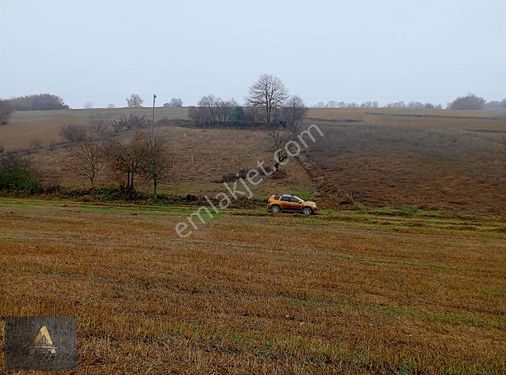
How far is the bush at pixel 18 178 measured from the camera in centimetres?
3953

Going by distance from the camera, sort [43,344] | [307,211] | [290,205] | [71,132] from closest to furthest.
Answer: [43,344]
[307,211]
[290,205]
[71,132]

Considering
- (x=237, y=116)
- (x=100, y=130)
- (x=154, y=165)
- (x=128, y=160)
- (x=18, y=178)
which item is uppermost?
(x=237, y=116)

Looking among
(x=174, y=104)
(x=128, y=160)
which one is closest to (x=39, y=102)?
(x=174, y=104)

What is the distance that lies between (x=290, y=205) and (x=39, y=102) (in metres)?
113

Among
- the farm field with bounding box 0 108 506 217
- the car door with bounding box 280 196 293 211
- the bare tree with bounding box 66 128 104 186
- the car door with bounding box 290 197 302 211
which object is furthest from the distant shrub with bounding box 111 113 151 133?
the car door with bounding box 290 197 302 211

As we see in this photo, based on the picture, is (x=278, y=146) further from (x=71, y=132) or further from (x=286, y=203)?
(x=71, y=132)

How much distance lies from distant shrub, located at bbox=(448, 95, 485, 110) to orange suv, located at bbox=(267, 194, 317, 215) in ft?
335

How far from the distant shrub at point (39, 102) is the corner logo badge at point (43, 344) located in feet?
423

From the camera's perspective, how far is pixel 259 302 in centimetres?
747

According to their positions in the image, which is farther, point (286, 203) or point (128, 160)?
point (128, 160)

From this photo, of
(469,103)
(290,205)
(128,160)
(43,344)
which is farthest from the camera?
(469,103)

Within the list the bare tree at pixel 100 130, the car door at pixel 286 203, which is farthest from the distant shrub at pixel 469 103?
the car door at pixel 286 203

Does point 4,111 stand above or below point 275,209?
above

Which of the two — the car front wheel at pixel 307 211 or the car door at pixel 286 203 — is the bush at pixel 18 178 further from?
the car front wheel at pixel 307 211
